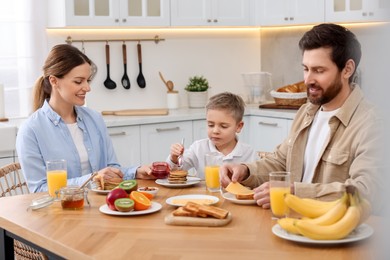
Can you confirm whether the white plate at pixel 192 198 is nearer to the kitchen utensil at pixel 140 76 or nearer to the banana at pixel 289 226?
the banana at pixel 289 226

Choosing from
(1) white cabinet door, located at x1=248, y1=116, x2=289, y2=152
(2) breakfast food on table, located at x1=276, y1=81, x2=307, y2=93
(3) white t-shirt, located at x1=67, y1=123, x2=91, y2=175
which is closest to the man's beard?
(3) white t-shirt, located at x1=67, y1=123, x2=91, y2=175

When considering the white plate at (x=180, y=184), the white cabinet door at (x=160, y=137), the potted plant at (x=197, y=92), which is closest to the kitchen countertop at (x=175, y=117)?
the white cabinet door at (x=160, y=137)

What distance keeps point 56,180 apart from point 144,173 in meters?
0.46

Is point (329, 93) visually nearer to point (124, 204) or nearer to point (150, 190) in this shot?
point (150, 190)

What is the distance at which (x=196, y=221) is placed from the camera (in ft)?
6.20

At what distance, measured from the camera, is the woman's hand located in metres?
2.67

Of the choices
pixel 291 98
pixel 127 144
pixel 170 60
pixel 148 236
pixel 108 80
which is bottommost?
pixel 127 144

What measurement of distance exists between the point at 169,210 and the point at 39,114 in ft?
3.53

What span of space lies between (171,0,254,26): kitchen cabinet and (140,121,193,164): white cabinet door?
87 cm

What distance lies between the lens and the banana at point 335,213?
1.57 meters

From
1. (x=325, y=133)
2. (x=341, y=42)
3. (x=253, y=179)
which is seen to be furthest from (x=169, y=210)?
(x=341, y=42)

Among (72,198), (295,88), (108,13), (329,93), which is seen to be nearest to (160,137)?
(108,13)

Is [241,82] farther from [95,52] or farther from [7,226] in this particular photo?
[7,226]

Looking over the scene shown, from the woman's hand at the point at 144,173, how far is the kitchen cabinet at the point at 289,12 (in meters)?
2.57
